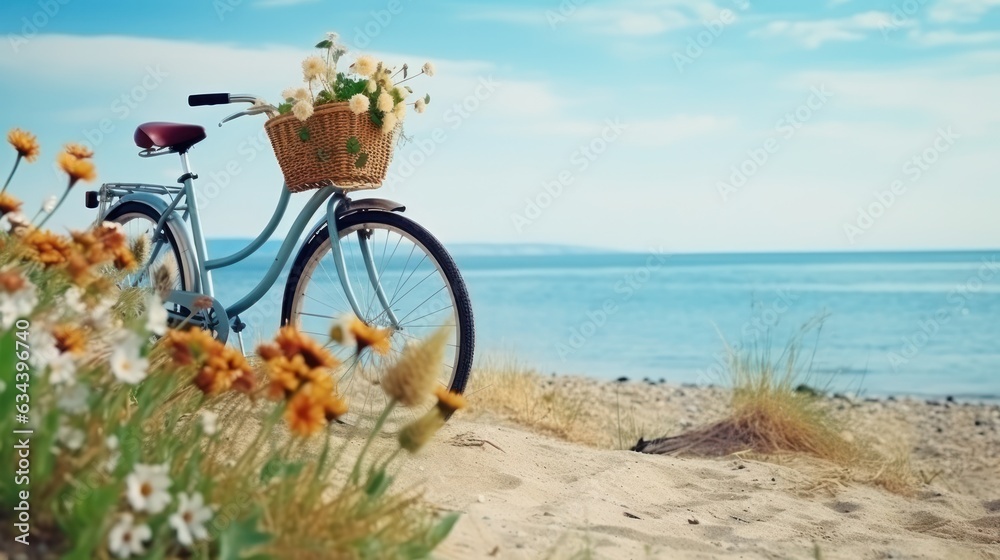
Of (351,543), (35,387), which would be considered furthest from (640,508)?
(35,387)

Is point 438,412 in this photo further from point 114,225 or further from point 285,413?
point 114,225

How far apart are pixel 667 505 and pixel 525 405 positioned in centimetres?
232

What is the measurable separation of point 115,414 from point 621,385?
8.89 m

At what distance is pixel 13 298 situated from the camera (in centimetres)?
206

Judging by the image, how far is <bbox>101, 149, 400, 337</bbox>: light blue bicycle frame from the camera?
14.2ft

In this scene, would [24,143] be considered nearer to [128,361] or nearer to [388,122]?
[128,361]

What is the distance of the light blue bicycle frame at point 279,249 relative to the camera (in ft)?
14.2

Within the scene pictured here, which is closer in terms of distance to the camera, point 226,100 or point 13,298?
point 13,298

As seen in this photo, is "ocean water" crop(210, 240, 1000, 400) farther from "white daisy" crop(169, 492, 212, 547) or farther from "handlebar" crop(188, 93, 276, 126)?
"white daisy" crop(169, 492, 212, 547)

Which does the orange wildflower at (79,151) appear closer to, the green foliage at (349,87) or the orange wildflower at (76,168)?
the orange wildflower at (76,168)

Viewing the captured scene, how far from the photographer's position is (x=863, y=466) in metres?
5.56

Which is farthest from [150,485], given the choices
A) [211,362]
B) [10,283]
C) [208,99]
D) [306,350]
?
[208,99]

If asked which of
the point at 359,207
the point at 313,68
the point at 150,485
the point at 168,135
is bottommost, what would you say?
the point at 150,485

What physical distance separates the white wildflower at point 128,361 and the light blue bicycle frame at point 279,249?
2.36 m
